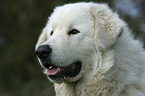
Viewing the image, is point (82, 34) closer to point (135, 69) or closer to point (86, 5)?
point (86, 5)

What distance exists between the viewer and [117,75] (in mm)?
3258

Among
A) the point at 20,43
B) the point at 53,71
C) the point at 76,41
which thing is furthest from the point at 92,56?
the point at 20,43

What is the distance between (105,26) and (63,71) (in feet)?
3.09

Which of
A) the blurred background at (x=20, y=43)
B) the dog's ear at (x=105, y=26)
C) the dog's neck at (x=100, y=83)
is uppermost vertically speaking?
the dog's ear at (x=105, y=26)

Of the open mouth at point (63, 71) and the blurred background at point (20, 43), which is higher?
the open mouth at point (63, 71)

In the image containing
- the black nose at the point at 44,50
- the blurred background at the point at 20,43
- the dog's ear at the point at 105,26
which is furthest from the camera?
the blurred background at the point at 20,43

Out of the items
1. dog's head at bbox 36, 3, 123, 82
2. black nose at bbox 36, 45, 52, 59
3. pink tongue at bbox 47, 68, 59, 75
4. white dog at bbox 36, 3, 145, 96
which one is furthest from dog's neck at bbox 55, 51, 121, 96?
black nose at bbox 36, 45, 52, 59

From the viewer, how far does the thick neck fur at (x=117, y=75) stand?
324 centimetres

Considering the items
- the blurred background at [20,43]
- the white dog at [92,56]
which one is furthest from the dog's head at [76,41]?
the blurred background at [20,43]

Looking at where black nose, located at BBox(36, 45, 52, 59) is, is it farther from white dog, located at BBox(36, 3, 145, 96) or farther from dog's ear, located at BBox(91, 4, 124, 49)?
dog's ear, located at BBox(91, 4, 124, 49)

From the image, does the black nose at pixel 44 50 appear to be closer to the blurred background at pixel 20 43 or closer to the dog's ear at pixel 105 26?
the dog's ear at pixel 105 26

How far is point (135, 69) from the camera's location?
334 cm

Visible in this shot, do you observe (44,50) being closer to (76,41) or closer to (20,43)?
(76,41)

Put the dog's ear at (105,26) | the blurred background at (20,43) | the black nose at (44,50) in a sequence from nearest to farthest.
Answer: the black nose at (44,50) < the dog's ear at (105,26) < the blurred background at (20,43)
